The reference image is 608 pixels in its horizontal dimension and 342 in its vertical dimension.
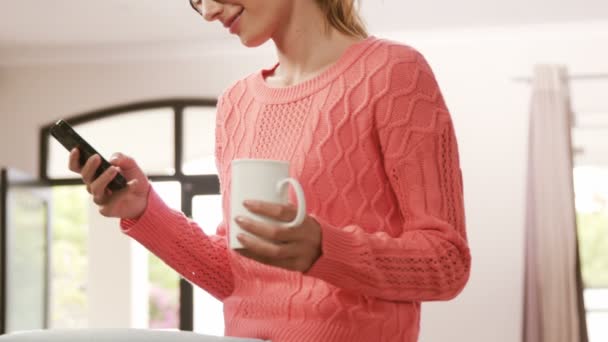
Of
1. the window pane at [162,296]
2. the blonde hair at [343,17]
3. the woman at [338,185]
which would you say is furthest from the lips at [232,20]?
the window pane at [162,296]

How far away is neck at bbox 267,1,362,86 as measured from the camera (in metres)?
0.92

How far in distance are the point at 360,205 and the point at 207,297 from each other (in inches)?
246

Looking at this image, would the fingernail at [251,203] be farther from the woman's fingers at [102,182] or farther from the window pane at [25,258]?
the window pane at [25,258]

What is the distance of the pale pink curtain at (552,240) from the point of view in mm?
4215

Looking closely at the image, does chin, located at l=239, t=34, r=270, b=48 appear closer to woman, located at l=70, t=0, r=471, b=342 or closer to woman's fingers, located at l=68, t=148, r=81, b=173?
woman, located at l=70, t=0, r=471, b=342

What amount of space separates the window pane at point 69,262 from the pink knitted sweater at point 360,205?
10342 mm

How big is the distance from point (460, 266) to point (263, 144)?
24 centimetres

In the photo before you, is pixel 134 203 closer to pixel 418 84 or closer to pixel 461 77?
pixel 418 84

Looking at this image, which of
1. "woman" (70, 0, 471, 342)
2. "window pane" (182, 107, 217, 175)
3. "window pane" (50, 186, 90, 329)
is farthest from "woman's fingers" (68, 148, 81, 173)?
"window pane" (50, 186, 90, 329)

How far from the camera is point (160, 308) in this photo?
32.1ft

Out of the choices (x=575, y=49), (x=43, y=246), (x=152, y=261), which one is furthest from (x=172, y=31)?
(x=152, y=261)

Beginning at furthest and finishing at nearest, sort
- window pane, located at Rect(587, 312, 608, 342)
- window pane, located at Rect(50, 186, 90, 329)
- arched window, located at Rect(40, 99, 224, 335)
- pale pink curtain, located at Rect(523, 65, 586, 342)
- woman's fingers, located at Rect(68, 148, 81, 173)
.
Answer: window pane, located at Rect(50, 186, 90, 329) < arched window, located at Rect(40, 99, 224, 335) < window pane, located at Rect(587, 312, 608, 342) < pale pink curtain, located at Rect(523, 65, 586, 342) < woman's fingers, located at Rect(68, 148, 81, 173)

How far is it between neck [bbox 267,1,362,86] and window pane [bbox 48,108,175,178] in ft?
14.9

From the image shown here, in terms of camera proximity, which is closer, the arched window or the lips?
the lips
